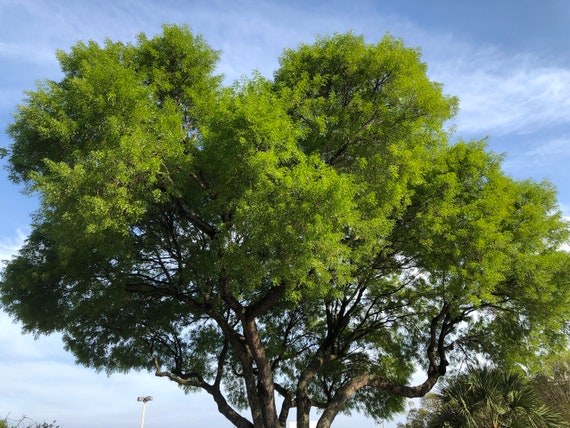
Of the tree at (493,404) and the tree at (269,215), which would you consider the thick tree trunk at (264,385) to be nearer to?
the tree at (269,215)

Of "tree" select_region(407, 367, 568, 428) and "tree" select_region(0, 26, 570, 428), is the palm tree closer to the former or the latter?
"tree" select_region(407, 367, 568, 428)

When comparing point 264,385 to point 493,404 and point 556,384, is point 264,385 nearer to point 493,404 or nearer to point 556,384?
point 493,404

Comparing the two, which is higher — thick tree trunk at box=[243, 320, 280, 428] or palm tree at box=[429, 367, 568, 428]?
thick tree trunk at box=[243, 320, 280, 428]

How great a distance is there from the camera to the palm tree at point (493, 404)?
46.8 feet

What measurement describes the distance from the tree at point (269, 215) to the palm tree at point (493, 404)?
3.06 ft

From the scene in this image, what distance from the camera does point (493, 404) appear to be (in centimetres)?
1443

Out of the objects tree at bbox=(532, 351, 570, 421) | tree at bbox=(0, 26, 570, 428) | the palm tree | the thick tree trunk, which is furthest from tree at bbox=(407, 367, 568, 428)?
tree at bbox=(532, 351, 570, 421)

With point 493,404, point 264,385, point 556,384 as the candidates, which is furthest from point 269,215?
point 556,384

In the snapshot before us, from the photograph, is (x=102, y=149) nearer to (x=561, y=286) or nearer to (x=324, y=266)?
(x=324, y=266)

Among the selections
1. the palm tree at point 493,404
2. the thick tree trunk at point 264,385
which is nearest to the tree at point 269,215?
the thick tree trunk at point 264,385

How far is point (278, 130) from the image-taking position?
32.1ft

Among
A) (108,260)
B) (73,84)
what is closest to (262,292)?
(108,260)

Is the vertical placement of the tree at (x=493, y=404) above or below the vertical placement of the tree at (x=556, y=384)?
below

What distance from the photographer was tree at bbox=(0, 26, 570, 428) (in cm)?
960
